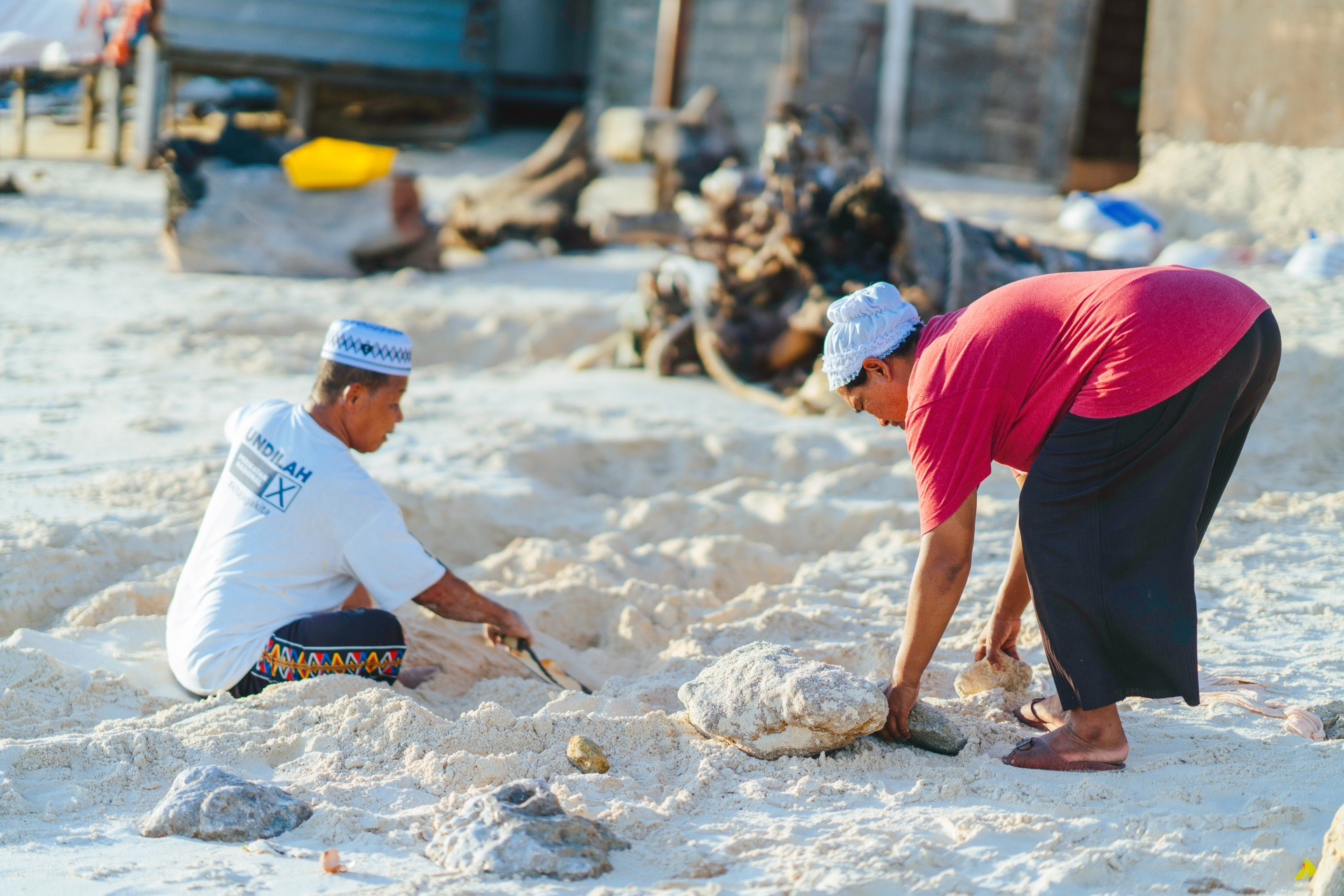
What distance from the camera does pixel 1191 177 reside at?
326 inches

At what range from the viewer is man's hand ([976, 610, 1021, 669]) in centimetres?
300

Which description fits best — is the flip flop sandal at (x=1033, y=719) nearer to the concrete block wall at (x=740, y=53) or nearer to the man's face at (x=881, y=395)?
the man's face at (x=881, y=395)

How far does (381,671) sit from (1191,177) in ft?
23.1

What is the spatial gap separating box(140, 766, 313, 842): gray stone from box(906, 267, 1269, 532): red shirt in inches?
53.1

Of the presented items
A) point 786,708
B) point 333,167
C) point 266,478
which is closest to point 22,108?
point 333,167

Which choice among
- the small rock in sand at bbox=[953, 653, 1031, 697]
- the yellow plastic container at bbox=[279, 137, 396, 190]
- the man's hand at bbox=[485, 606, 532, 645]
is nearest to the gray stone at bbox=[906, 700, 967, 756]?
the small rock in sand at bbox=[953, 653, 1031, 697]

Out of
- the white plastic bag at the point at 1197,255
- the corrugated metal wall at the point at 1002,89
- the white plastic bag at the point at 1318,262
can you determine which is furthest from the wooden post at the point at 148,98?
the white plastic bag at the point at 1318,262

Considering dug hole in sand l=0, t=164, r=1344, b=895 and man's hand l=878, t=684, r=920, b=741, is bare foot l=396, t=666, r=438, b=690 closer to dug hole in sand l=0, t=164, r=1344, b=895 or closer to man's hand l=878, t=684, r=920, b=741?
dug hole in sand l=0, t=164, r=1344, b=895

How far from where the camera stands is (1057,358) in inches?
97.2

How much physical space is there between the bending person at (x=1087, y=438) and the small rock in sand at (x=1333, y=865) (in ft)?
1.84

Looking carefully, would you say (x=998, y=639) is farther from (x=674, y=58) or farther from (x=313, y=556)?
(x=674, y=58)

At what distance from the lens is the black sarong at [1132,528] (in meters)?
2.42

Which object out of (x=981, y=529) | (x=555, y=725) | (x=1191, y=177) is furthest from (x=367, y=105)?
(x=555, y=725)

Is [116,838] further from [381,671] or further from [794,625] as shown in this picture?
[794,625]
